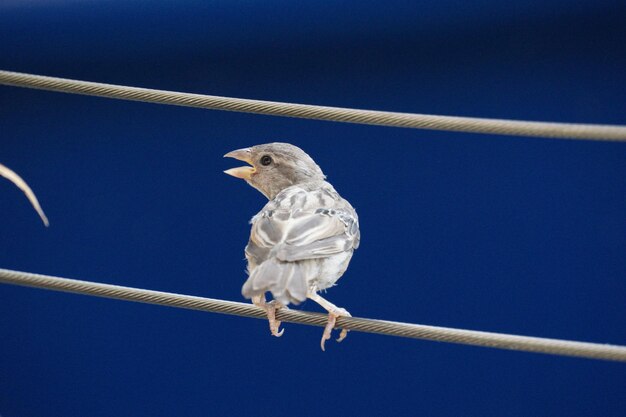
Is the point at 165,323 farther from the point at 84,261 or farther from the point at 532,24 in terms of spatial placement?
the point at 532,24

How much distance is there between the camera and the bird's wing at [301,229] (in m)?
5.04

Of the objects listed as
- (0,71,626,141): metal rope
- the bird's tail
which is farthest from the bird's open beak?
(0,71,626,141): metal rope

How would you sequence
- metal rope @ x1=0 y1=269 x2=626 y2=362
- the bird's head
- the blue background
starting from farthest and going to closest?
the blue background, the bird's head, metal rope @ x1=0 y1=269 x2=626 y2=362

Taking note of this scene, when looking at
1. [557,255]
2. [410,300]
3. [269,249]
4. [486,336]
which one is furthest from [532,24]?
[486,336]

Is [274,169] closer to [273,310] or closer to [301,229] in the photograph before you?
[301,229]

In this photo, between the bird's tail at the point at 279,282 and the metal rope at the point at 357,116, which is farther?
the bird's tail at the point at 279,282

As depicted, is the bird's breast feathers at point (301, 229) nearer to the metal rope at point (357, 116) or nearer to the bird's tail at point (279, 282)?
the bird's tail at point (279, 282)

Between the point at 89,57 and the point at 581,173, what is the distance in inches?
204

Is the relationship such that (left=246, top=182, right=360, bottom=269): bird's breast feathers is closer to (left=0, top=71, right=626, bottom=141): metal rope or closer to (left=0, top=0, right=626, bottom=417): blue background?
(left=0, top=71, right=626, bottom=141): metal rope

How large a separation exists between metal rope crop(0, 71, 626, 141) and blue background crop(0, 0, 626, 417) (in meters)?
4.88

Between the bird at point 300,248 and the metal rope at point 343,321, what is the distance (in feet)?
0.36

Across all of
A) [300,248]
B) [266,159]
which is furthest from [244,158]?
[300,248]

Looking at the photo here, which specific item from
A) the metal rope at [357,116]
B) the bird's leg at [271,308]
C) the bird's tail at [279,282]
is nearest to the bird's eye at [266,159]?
the bird's leg at [271,308]

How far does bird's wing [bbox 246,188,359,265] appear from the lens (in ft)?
16.5
